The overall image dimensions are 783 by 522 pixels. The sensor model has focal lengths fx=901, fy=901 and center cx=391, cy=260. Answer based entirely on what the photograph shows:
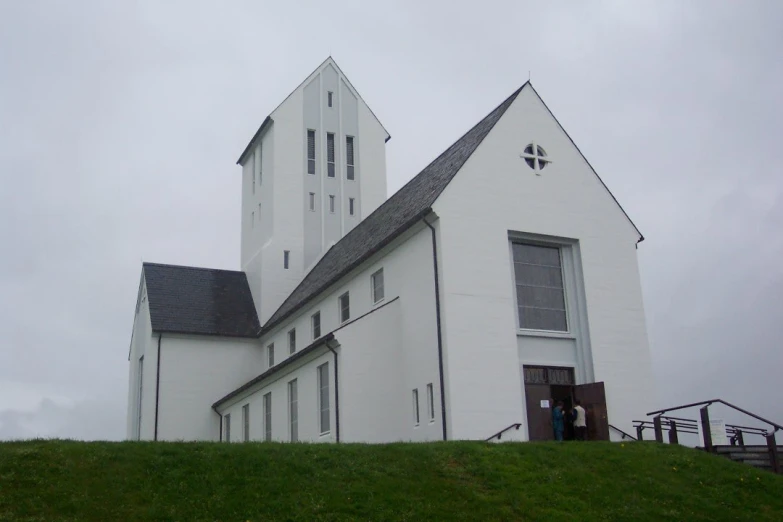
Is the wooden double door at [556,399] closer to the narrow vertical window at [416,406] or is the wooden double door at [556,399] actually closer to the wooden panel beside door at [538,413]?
the wooden panel beside door at [538,413]

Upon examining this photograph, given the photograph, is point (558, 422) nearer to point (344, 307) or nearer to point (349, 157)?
point (344, 307)

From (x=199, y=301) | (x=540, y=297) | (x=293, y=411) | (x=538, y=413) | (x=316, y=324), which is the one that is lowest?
(x=538, y=413)

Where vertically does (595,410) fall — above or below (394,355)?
below

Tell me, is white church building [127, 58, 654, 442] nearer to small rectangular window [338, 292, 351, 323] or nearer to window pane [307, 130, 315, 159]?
Answer: small rectangular window [338, 292, 351, 323]

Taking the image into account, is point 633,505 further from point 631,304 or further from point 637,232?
point 637,232

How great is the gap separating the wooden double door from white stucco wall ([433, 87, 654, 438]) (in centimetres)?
58

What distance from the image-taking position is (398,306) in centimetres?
2778

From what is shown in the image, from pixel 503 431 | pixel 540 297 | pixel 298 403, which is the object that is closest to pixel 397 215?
pixel 540 297

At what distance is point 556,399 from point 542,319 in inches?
97.3

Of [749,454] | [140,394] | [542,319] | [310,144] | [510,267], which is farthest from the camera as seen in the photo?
[310,144]

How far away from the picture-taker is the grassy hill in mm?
16297

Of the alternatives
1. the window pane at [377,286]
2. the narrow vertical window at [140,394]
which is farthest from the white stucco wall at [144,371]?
the window pane at [377,286]

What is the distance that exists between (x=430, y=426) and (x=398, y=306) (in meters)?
4.24

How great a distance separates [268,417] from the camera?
34.4 m
